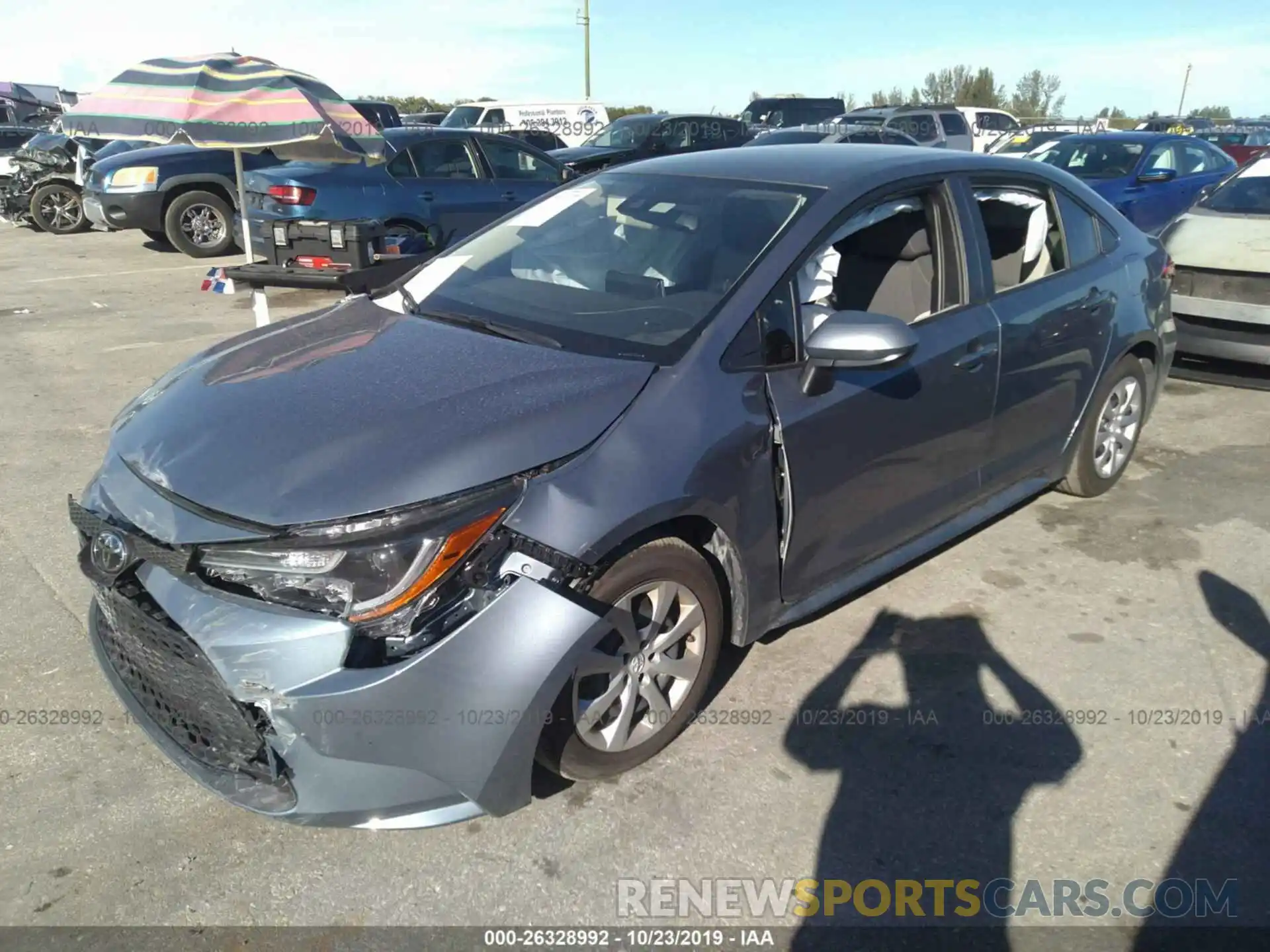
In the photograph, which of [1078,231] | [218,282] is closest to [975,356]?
[1078,231]

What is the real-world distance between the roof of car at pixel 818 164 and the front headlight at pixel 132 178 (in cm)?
964

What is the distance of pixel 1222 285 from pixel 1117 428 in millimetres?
2506

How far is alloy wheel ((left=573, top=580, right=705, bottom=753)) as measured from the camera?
8.48 ft

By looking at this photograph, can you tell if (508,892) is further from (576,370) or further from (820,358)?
(820,358)

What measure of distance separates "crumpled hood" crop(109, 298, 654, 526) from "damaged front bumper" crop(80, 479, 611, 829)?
0.26 m

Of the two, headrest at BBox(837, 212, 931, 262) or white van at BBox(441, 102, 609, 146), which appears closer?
headrest at BBox(837, 212, 931, 262)

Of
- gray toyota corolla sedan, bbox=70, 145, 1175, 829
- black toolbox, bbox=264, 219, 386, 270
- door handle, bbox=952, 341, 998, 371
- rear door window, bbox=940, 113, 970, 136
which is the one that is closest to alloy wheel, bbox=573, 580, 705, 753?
gray toyota corolla sedan, bbox=70, 145, 1175, 829

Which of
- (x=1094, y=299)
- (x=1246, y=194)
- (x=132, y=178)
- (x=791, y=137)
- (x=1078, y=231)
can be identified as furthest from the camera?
(x=791, y=137)

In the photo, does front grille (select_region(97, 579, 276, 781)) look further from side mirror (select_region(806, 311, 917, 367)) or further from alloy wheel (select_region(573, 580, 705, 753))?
side mirror (select_region(806, 311, 917, 367))

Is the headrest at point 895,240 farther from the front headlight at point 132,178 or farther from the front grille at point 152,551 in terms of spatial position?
the front headlight at point 132,178

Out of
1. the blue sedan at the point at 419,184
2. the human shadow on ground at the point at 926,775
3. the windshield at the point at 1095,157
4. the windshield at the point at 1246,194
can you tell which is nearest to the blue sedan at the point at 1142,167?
the windshield at the point at 1095,157

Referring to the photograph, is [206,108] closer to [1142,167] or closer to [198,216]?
[198,216]

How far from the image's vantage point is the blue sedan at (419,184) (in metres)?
9.49

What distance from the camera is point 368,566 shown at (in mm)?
2256
